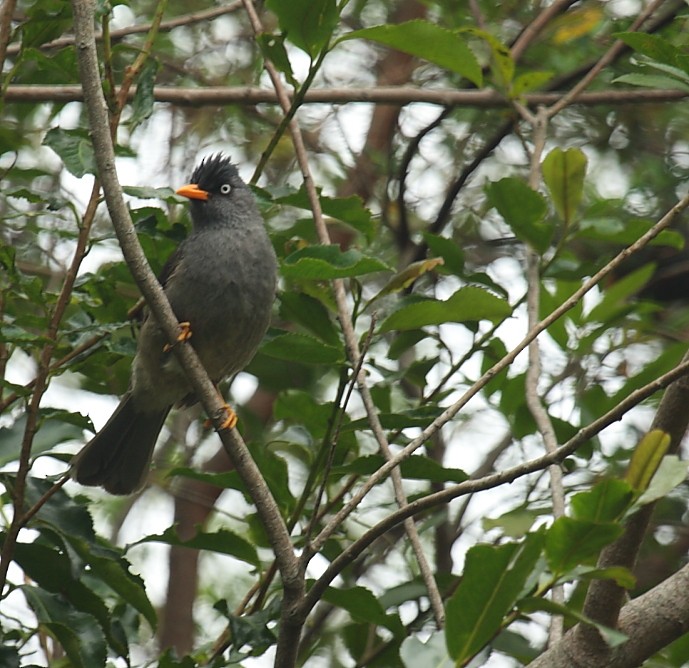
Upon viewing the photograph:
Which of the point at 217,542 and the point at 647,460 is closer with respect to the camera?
the point at 647,460

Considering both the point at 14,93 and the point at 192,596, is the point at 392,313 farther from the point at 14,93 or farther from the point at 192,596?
the point at 192,596

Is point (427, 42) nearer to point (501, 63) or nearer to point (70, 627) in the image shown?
point (501, 63)

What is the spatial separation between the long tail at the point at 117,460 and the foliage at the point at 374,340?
21cm

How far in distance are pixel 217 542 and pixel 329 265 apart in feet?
3.41

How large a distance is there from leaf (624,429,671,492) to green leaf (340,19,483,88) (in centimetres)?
157

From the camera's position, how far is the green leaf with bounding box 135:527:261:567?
3732 mm

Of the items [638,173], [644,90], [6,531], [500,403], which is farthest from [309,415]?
[638,173]

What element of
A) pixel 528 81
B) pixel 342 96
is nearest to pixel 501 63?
pixel 528 81

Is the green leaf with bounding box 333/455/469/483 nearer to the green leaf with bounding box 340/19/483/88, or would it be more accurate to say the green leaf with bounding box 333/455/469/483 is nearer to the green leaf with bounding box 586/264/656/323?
the green leaf with bounding box 586/264/656/323

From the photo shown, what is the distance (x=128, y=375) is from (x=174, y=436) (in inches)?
67.3

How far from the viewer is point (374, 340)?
487 centimetres

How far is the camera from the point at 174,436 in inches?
249

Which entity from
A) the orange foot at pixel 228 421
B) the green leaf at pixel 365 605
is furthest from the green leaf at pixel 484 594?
the green leaf at pixel 365 605

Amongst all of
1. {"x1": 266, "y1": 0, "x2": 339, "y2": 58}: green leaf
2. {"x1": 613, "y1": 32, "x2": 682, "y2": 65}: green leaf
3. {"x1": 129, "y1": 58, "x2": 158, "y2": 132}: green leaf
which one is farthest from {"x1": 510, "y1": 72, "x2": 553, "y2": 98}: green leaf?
{"x1": 129, "y1": 58, "x2": 158, "y2": 132}: green leaf
